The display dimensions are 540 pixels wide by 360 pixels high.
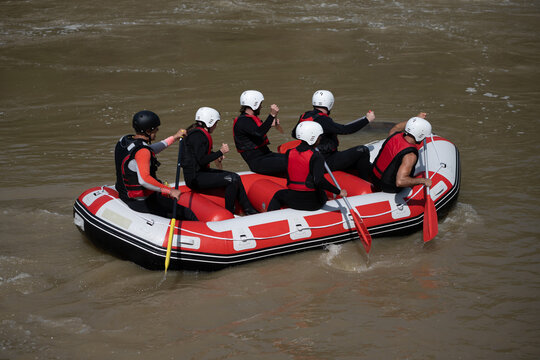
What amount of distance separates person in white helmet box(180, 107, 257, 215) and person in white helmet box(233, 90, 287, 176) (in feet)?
1.48

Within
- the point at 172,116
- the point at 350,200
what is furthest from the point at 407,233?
the point at 172,116

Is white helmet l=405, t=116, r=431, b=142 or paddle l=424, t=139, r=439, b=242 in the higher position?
white helmet l=405, t=116, r=431, b=142

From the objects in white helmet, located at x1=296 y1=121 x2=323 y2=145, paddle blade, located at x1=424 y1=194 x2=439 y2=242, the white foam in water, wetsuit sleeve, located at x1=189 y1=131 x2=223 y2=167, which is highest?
white helmet, located at x1=296 y1=121 x2=323 y2=145

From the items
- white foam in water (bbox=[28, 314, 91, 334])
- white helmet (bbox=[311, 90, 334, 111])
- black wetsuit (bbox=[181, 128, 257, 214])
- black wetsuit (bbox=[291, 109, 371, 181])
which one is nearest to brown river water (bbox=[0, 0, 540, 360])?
white foam in water (bbox=[28, 314, 91, 334])

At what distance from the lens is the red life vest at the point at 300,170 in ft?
16.3

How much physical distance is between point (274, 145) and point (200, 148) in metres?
3.11

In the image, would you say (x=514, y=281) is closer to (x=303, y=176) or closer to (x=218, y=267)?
(x=303, y=176)

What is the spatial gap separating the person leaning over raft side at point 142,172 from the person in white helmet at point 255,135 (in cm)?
100

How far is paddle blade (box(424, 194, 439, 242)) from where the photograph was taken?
5.28m

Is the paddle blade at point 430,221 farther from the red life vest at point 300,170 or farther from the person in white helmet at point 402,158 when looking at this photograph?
the red life vest at point 300,170

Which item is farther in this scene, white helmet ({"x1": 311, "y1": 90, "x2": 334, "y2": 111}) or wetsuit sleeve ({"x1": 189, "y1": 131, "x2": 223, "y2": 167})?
white helmet ({"x1": 311, "y1": 90, "x2": 334, "y2": 111})

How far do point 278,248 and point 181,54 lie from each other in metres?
8.68

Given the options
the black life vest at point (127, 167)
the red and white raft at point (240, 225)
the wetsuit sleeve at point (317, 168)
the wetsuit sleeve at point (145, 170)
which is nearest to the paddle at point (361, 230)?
the red and white raft at point (240, 225)

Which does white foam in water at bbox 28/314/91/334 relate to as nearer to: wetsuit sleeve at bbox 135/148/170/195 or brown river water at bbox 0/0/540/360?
brown river water at bbox 0/0/540/360
